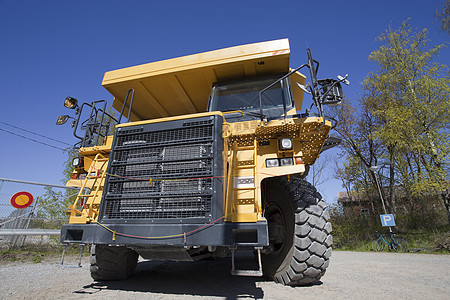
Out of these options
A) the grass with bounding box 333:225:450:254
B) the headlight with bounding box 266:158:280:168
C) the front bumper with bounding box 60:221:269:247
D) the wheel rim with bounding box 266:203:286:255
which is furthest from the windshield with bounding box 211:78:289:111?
the grass with bounding box 333:225:450:254

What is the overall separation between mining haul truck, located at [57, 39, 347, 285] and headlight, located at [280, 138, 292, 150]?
0.04 ft

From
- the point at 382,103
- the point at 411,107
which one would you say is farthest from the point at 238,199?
the point at 382,103

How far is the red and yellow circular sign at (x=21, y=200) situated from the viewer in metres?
6.28

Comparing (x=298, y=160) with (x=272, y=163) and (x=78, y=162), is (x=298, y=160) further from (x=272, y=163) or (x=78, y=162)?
(x=78, y=162)

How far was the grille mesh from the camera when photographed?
106 inches

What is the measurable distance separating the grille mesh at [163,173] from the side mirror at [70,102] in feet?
4.88

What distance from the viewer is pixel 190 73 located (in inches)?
159

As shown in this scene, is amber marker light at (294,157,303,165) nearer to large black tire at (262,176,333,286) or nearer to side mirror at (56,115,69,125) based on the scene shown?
large black tire at (262,176,333,286)

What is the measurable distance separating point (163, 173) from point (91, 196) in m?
1.03

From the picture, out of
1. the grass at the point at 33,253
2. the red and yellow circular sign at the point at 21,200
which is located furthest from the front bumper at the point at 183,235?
the red and yellow circular sign at the point at 21,200

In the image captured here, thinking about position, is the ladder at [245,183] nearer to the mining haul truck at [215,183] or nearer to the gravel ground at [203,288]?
the mining haul truck at [215,183]

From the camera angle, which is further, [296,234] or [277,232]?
[277,232]

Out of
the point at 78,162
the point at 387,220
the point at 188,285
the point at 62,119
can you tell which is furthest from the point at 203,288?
the point at 387,220

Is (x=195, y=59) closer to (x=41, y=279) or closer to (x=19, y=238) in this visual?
(x=41, y=279)
